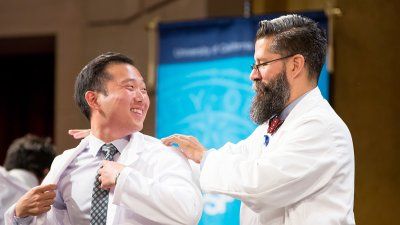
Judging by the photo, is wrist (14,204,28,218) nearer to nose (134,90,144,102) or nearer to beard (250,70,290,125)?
nose (134,90,144,102)

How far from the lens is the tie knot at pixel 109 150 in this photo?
3.32 metres

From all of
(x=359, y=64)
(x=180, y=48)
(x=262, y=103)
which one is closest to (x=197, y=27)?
(x=180, y=48)

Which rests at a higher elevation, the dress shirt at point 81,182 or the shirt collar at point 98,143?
the shirt collar at point 98,143

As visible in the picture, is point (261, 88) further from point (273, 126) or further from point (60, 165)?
point (60, 165)

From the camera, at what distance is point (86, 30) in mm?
6891

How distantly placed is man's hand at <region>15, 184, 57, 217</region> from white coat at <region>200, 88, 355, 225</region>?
26.5 inches

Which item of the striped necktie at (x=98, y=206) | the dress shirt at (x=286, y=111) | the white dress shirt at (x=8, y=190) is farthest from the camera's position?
the white dress shirt at (x=8, y=190)

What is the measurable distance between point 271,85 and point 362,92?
256cm

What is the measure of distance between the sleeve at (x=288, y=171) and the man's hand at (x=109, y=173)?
416 millimetres

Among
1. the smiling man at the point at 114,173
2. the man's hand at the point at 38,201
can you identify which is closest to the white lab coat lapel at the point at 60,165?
the smiling man at the point at 114,173

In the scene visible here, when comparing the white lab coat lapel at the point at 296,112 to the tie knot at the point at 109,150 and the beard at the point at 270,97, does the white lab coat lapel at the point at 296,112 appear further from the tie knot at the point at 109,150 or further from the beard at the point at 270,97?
the tie knot at the point at 109,150

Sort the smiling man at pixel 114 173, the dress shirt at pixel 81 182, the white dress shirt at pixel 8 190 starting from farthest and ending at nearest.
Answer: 1. the white dress shirt at pixel 8 190
2. the dress shirt at pixel 81 182
3. the smiling man at pixel 114 173

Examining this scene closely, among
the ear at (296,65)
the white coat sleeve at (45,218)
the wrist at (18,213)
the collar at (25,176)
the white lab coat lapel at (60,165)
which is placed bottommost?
the collar at (25,176)

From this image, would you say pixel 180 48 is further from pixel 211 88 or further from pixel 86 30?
pixel 86 30
